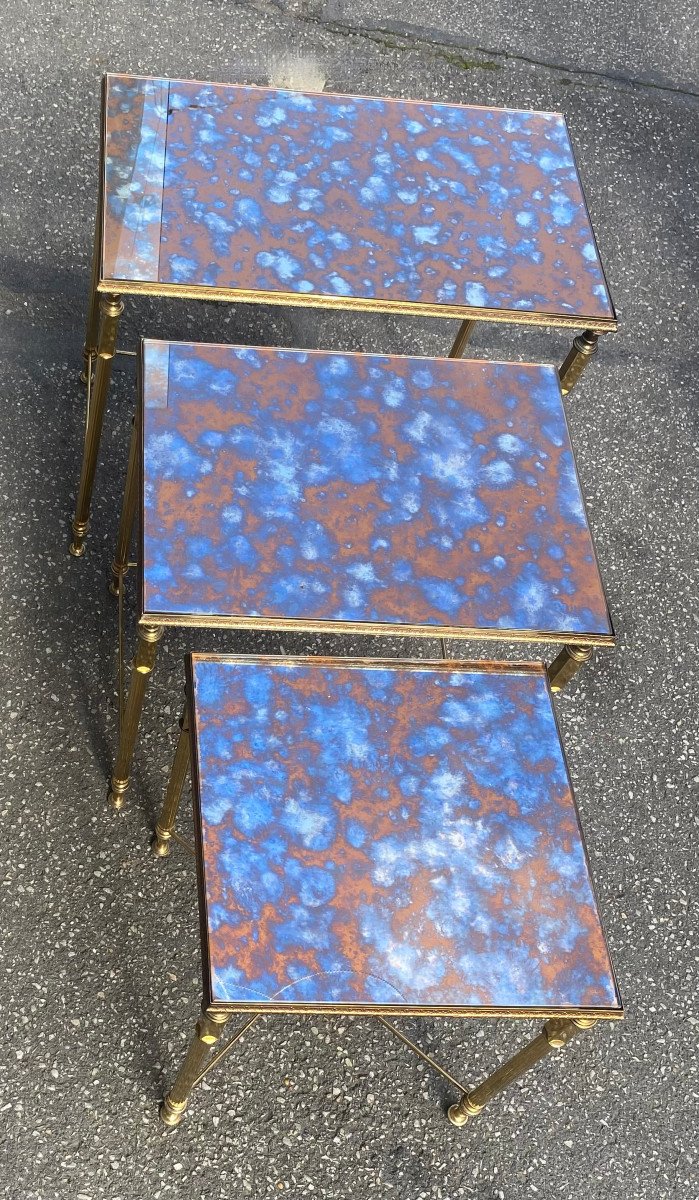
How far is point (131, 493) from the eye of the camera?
304 cm

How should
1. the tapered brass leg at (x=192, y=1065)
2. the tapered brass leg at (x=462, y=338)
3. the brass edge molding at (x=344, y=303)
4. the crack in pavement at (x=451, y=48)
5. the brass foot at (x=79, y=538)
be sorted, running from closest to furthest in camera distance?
the tapered brass leg at (x=192, y=1065), the brass edge molding at (x=344, y=303), the brass foot at (x=79, y=538), the tapered brass leg at (x=462, y=338), the crack in pavement at (x=451, y=48)

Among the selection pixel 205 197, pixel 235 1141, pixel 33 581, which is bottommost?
pixel 235 1141

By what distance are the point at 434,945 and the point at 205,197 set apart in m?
1.76

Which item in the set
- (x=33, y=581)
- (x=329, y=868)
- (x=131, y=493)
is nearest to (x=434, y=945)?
(x=329, y=868)

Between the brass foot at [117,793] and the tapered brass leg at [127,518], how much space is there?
1.78 feet

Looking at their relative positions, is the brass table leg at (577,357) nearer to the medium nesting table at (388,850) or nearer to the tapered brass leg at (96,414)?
the medium nesting table at (388,850)

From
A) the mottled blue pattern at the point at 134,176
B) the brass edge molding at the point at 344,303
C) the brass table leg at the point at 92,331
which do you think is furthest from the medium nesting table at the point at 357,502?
the brass table leg at the point at 92,331

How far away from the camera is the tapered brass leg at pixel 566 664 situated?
105 inches

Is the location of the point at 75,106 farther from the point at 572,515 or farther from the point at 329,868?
the point at 329,868

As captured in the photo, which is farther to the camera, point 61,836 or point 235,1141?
point 61,836

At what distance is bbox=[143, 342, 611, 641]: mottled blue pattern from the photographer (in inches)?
99.7

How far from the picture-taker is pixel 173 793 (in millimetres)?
2828

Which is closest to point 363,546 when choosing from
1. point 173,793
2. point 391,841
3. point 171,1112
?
point 391,841

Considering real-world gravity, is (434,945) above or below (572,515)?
below
